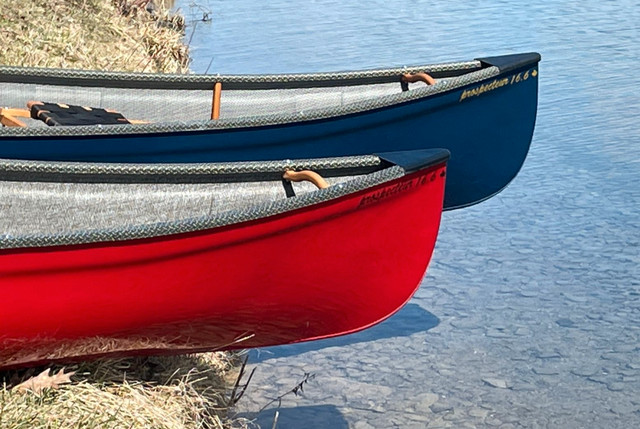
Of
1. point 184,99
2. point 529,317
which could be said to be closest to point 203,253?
point 529,317

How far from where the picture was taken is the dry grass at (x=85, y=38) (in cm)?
955

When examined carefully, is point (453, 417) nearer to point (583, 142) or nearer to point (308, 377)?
point (308, 377)

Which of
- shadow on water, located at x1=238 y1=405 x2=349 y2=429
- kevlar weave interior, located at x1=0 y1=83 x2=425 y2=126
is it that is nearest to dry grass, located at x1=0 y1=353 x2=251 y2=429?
shadow on water, located at x1=238 y1=405 x2=349 y2=429

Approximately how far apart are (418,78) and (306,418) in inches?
112

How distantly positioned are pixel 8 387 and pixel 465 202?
12.3 feet

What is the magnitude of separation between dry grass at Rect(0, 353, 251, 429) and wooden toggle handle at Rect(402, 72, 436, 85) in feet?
9.22

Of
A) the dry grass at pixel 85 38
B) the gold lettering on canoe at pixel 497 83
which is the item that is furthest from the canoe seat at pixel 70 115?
the dry grass at pixel 85 38

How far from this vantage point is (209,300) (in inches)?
190

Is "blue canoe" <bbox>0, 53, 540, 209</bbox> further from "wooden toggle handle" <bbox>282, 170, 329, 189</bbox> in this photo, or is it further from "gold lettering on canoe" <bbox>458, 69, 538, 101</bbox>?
"wooden toggle handle" <bbox>282, 170, 329, 189</bbox>

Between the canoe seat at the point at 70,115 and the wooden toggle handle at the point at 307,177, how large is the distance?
2.10 metres

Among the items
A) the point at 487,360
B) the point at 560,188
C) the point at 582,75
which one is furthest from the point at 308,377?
the point at 582,75

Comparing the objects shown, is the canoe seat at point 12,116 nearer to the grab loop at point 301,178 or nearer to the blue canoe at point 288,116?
the blue canoe at point 288,116

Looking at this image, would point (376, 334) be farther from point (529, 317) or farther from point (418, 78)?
point (418, 78)

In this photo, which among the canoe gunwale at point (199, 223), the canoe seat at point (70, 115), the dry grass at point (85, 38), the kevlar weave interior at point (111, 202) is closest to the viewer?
the canoe gunwale at point (199, 223)
